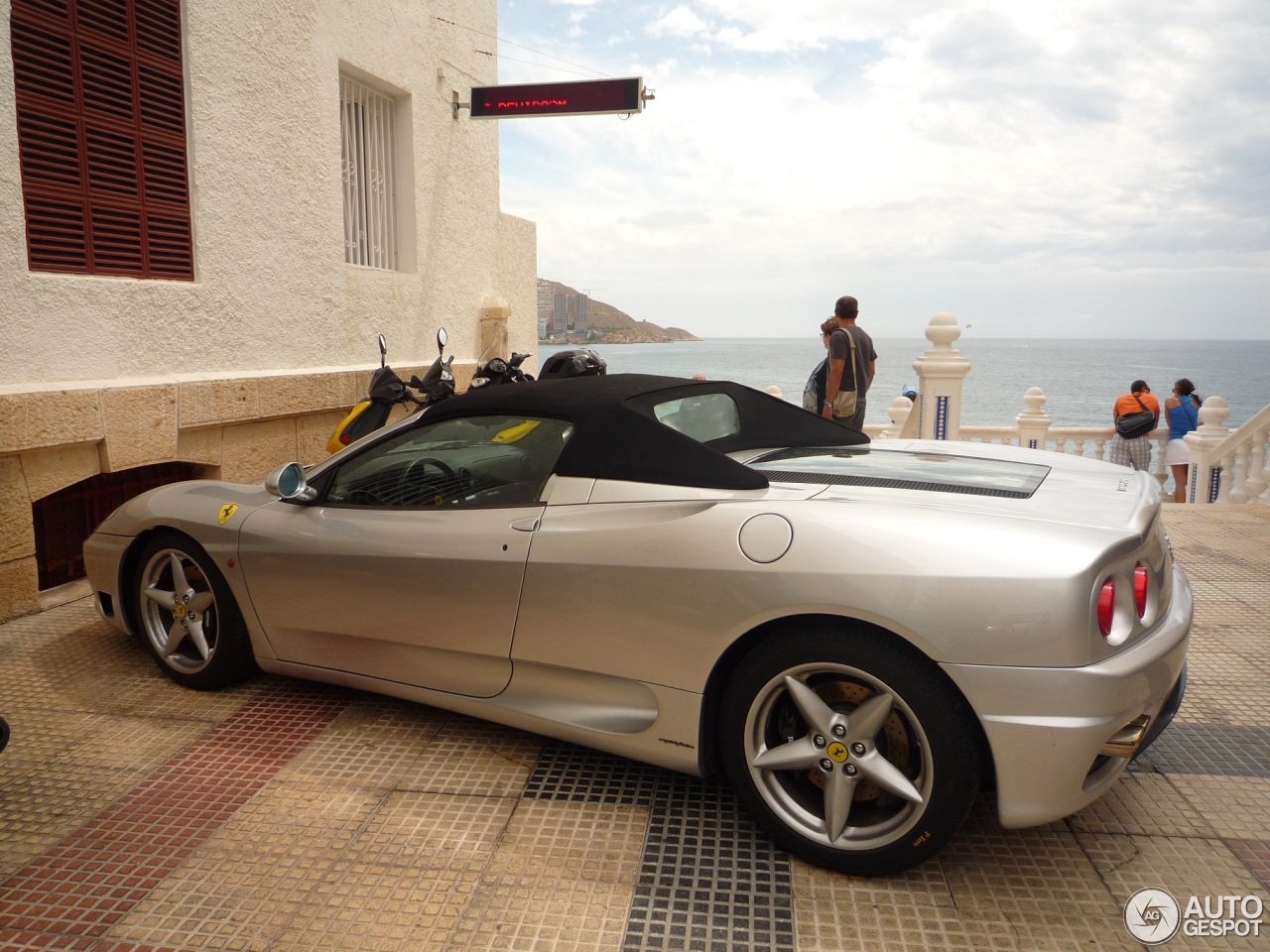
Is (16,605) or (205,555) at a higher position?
(205,555)

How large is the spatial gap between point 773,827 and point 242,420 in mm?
5302

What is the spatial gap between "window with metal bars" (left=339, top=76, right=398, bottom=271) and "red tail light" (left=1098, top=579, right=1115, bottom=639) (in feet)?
24.5

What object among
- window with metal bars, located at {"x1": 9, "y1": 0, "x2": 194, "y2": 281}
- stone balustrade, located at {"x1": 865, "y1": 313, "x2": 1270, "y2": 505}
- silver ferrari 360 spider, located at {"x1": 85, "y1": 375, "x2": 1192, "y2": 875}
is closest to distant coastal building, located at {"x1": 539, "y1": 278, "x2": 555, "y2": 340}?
stone balustrade, located at {"x1": 865, "y1": 313, "x2": 1270, "y2": 505}

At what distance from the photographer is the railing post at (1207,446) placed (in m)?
10.4

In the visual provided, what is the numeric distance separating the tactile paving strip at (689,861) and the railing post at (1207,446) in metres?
9.61

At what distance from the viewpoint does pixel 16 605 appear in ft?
16.3

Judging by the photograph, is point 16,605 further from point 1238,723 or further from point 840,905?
point 1238,723

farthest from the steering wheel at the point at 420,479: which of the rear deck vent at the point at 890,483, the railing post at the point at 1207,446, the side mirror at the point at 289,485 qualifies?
the railing post at the point at 1207,446

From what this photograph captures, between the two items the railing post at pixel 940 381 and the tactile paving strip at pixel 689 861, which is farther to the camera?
the railing post at pixel 940 381

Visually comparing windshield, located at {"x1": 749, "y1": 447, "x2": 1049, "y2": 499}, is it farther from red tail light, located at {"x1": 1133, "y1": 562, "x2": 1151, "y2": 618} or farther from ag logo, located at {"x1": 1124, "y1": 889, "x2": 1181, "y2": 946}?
ag logo, located at {"x1": 1124, "y1": 889, "x2": 1181, "y2": 946}

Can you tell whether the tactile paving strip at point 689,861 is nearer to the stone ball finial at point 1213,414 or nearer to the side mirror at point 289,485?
the side mirror at point 289,485

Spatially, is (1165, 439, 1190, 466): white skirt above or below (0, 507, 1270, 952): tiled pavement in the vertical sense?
above

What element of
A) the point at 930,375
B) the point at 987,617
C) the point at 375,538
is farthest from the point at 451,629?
the point at 930,375

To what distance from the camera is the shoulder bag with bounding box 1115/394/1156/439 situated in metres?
10.2
